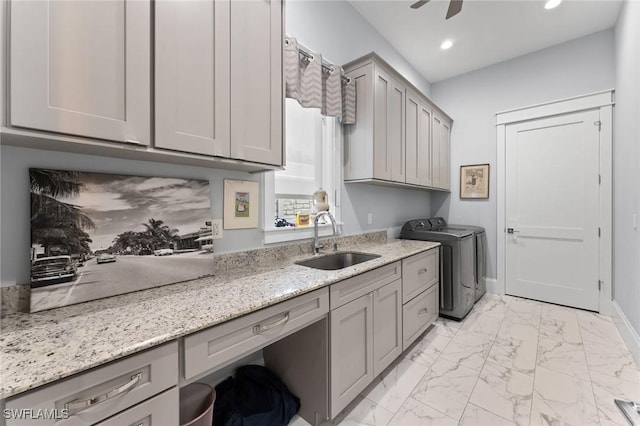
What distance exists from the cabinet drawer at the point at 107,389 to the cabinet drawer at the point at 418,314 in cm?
168

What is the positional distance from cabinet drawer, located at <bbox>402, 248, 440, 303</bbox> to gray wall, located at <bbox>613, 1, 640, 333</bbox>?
4.68ft

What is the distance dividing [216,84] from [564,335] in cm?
349

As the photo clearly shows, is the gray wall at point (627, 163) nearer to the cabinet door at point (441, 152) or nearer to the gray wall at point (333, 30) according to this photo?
the cabinet door at point (441, 152)

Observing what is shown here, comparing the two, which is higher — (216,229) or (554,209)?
(554,209)

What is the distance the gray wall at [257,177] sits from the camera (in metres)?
0.96

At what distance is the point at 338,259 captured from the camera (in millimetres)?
2184

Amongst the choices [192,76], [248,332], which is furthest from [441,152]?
[248,332]

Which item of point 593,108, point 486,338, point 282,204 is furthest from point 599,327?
point 282,204

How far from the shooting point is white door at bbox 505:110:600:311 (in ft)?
9.77

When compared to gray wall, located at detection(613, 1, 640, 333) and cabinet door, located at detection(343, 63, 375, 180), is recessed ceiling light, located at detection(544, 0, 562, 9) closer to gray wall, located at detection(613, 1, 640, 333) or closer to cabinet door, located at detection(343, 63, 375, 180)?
gray wall, located at detection(613, 1, 640, 333)

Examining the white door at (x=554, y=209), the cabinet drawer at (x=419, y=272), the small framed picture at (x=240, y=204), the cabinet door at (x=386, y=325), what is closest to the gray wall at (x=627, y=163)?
the white door at (x=554, y=209)

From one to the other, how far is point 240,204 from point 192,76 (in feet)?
2.46

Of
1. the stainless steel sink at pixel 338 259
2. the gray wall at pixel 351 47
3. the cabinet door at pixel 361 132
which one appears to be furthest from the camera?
the cabinet door at pixel 361 132

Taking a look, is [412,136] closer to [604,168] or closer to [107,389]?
[604,168]
